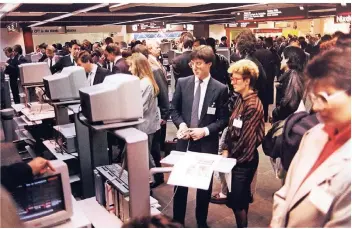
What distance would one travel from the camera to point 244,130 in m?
2.23

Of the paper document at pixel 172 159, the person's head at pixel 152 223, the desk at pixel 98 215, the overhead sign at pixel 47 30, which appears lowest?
the desk at pixel 98 215

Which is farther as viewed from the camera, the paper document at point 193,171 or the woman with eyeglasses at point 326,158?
the paper document at point 193,171

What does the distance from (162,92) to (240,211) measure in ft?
5.63

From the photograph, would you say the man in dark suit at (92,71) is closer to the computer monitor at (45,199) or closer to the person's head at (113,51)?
the person's head at (113,51)

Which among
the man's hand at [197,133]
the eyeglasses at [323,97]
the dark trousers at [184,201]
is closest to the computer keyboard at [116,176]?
the man's hand at [197,133]

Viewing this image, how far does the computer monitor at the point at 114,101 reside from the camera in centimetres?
185

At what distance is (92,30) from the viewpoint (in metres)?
18.0

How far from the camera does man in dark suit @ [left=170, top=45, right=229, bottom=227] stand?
2.41 metres

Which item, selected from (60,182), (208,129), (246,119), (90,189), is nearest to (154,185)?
(90,189)

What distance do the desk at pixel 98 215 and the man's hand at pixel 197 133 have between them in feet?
2.50

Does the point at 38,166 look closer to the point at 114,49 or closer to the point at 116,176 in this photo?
the point at 116,176

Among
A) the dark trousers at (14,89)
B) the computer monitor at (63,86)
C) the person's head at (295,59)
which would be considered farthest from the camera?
the dark trousers at (14,89)

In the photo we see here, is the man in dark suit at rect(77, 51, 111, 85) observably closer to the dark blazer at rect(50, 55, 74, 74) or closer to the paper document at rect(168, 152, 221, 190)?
the dark blazer at rect(50, 55, 74, 74)

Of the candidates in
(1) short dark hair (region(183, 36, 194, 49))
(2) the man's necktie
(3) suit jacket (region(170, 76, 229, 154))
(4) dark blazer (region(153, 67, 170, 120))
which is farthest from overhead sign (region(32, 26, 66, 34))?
(2) the man's necktie
